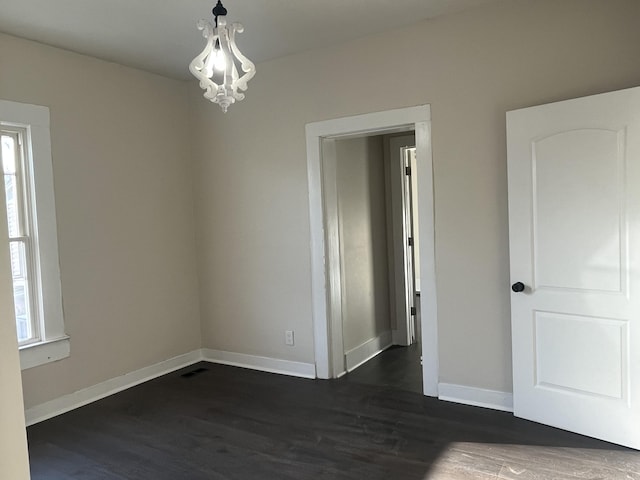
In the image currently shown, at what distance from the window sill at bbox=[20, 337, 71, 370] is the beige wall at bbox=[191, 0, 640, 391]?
4.40 feet

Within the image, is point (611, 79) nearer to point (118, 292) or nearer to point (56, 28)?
point (56, 28)

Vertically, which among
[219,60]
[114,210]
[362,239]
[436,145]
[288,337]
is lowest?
[288,337]

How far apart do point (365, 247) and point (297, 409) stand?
172cm

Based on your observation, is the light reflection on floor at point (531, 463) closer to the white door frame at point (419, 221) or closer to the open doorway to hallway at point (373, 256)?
the white door frame at point (419, 221)

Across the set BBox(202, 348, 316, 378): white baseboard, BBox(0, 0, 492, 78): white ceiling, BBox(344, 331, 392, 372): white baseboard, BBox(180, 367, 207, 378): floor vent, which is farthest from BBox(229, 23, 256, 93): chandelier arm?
BBox(180, 367, 207, 378): floor vent

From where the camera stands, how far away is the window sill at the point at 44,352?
3264 mm

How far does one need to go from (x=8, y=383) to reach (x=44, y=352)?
245cm

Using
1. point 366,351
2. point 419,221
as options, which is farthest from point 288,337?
point 419,221

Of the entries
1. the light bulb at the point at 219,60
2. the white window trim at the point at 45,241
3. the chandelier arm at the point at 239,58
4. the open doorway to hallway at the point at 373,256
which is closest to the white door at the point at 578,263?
the open doorway to hallway at the point at 373,256

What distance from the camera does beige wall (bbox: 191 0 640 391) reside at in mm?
2949

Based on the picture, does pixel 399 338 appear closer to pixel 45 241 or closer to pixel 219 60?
pixel 45 241

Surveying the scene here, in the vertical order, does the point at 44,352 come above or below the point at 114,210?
below

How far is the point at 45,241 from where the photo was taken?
3.41 metres

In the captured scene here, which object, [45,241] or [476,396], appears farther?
[45,241]
